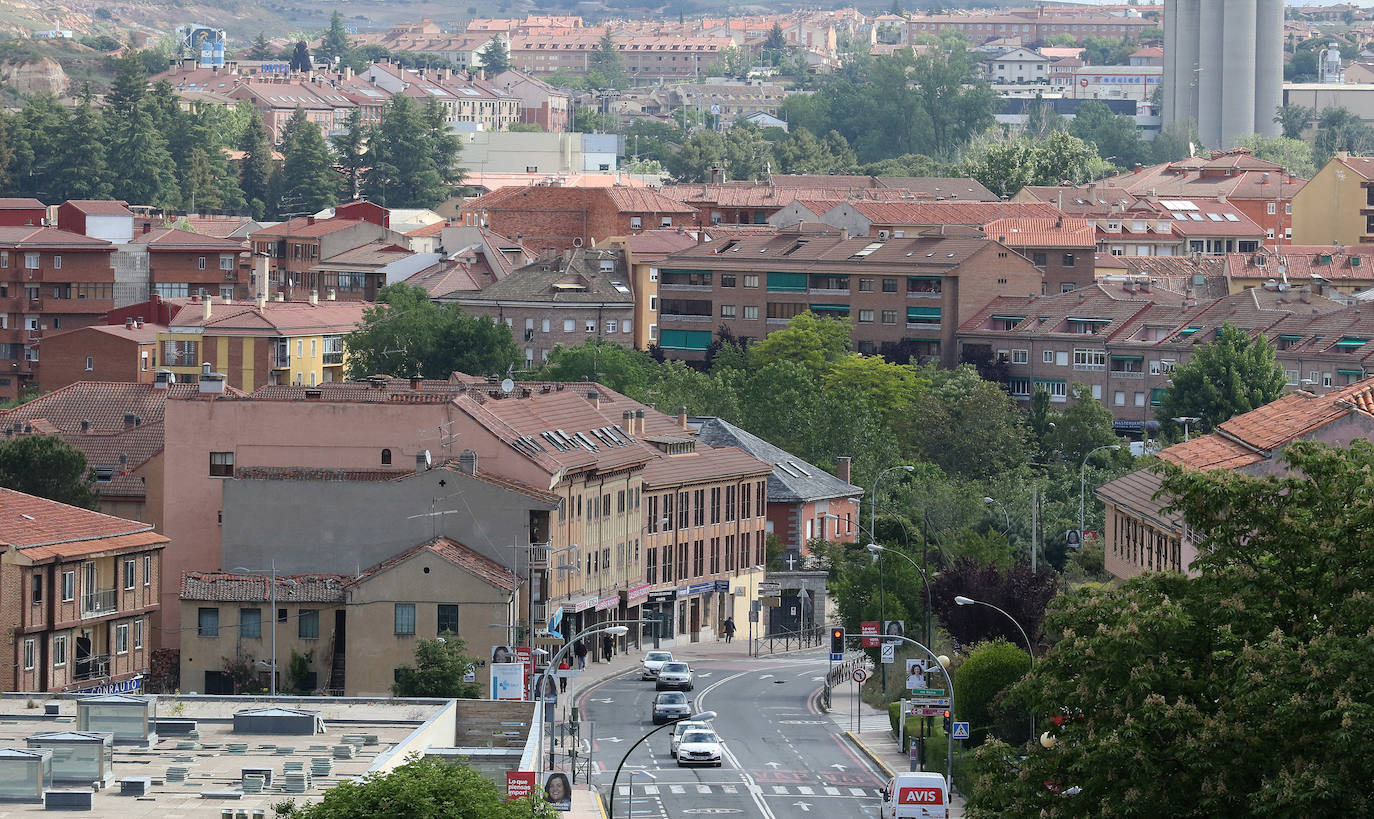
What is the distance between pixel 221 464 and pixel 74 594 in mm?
11644

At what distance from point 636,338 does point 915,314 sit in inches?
676

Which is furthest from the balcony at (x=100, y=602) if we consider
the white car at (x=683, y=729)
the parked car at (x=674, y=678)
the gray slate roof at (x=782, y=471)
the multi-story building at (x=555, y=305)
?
the multi-story building at (x=555, y=305)

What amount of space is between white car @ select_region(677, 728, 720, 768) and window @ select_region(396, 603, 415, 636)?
13643mm

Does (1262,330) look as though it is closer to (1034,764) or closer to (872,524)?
(872,524)

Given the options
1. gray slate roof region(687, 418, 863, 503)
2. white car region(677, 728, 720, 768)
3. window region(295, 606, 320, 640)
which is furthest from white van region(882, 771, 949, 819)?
gray slate roof region(687, 418, 863, 503)

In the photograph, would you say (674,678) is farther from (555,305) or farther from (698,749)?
(555,305)

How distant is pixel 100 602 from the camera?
77875 mm

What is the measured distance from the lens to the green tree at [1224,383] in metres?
133

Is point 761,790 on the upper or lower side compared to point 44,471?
lower

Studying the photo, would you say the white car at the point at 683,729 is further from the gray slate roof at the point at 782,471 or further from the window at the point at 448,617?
the gray slate roof at the point at 782,471

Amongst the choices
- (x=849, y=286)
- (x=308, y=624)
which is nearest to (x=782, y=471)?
(x=308, y=624)

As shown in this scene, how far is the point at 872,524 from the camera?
9756 cm

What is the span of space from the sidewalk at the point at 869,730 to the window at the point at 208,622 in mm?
17602

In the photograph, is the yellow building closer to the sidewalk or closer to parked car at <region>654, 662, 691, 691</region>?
parked car at <region>654, 662, 691, 691</region>
